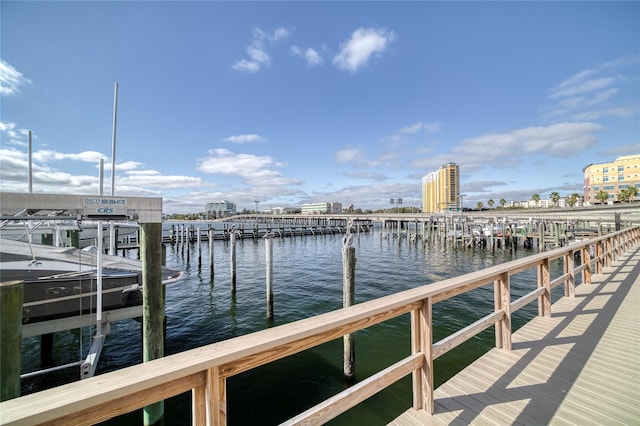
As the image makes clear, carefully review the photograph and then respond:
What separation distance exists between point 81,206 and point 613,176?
348 feet

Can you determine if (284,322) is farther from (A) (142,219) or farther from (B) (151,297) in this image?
(A) (142,219)

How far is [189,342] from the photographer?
825cm

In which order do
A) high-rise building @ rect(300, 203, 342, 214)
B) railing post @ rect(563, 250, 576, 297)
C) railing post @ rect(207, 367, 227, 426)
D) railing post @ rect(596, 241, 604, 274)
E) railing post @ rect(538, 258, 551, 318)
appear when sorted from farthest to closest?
high-rise building @ rect(300, 203, 342, 214) < railing post @ rect(596, 241, 604, 274) < railing post @ rect(563, 250, 576, 297) < railing post @ rect(538, 258, 551, 318) < railing post @ rect(207, 367, 227, 426)

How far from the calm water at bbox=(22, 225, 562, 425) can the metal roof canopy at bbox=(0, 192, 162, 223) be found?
3899mm

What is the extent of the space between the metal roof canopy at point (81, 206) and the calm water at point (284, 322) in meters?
3.90

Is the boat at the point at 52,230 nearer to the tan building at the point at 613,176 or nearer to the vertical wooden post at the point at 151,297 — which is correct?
the vertical wooden post at the point at 151,297

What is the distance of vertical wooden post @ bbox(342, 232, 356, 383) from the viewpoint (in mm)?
6258

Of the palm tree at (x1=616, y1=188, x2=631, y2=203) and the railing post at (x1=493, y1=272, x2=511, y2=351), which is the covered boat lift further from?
the palm tree at (x1=616, y1=188, x2=631, y2=203)

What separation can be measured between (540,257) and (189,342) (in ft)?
30.7

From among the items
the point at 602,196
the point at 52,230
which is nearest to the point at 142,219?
the point at 52,230

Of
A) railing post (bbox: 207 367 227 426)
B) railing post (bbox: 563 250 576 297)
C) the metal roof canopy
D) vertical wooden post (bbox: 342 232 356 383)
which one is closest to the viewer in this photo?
railing post (bbox: 207 367 227 426)

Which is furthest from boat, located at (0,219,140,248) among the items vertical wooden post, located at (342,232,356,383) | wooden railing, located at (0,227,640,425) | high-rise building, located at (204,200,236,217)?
high-rise building, located at (204,200,236,217)

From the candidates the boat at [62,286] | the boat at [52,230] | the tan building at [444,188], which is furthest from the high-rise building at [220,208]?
the boat at [62,286]

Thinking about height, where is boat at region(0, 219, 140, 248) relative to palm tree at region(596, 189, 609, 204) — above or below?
below
